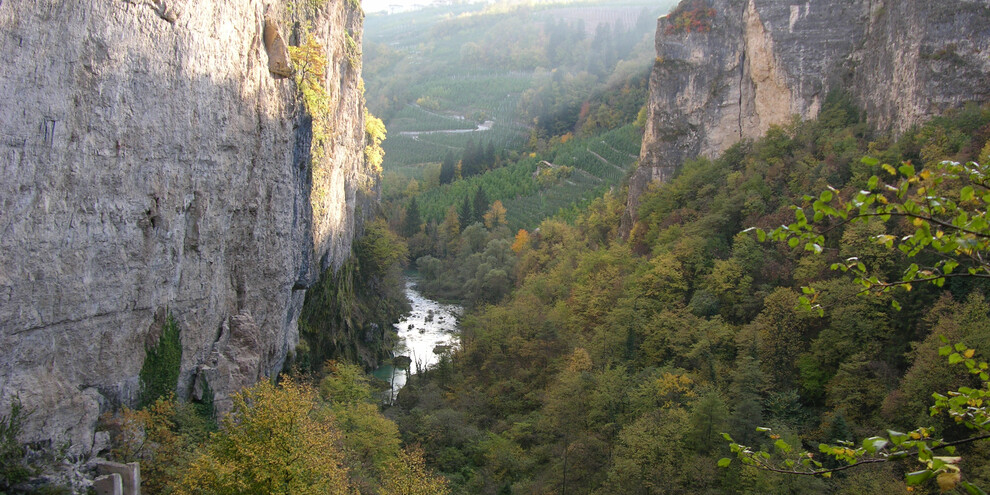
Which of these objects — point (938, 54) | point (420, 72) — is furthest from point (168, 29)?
point (420, 72)

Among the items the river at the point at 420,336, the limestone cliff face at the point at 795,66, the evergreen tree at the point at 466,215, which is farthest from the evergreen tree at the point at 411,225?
the limestone cliff face at the point at 795,66

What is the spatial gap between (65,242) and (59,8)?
16.2ft

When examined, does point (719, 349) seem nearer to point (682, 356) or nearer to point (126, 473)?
point (682, 356)

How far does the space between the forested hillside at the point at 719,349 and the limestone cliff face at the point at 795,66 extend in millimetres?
1583

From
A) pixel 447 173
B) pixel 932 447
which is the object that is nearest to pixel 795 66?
pixel 932 447

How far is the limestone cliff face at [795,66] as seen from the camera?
29.2m

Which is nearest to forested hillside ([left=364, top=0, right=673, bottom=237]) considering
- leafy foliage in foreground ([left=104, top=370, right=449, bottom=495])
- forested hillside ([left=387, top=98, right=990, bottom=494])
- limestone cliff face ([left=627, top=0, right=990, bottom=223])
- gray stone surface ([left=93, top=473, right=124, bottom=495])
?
limestone cliff face ([left=627, top=0, right=990, bottom=223])

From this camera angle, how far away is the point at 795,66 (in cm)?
3806

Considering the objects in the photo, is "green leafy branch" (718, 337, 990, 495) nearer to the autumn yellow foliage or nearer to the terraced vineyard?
the autumn yellow foliage

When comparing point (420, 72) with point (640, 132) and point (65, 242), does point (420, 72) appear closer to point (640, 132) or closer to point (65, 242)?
point (640, 132)

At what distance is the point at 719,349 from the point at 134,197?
828 inches

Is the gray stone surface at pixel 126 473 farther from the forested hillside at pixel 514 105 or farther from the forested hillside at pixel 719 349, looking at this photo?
the forested hillside at pixel 514 105

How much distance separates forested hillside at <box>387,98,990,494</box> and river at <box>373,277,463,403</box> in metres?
4.23

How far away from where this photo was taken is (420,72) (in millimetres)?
155375
